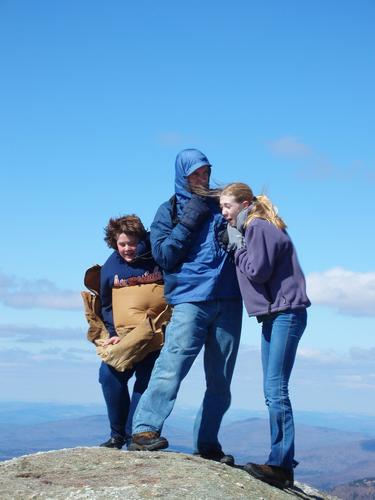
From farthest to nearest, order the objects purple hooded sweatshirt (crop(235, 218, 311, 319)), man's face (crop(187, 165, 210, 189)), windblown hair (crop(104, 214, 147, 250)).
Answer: windblown hair (crop(104, 214, 147, 250)) → man's face (crop(187, 165, 210, 189)) → purple hooded sweatshirt (crop(235, 218, 311, 319))

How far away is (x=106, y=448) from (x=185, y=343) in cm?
177

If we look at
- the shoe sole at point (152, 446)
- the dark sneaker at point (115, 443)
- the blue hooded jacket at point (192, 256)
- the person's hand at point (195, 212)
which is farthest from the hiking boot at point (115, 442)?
the person's hand at point (195, 212)

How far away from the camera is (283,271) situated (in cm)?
833

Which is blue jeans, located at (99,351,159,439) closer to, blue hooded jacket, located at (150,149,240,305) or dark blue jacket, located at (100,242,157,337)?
dark blue jacket, located at (100,242,157,337)

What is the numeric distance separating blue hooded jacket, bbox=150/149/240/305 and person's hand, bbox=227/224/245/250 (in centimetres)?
28

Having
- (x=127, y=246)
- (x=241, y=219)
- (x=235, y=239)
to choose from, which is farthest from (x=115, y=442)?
(x=241, y=219)

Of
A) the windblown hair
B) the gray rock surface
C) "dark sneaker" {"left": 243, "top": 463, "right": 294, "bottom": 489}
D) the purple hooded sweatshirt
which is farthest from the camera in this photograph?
the windblown hair

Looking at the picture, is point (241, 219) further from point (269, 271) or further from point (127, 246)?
point (127, 246)

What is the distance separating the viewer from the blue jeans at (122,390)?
9.68 meters

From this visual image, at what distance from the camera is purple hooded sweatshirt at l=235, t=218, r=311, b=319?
8.18 meters

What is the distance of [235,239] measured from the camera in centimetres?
862

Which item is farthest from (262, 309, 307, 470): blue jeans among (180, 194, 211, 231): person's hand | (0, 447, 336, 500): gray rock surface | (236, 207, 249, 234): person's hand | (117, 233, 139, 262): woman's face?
(117, 233, 139, 262): woman's face

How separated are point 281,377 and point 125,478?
200 cm

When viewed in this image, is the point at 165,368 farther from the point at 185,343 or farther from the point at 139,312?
the point at 139,312
